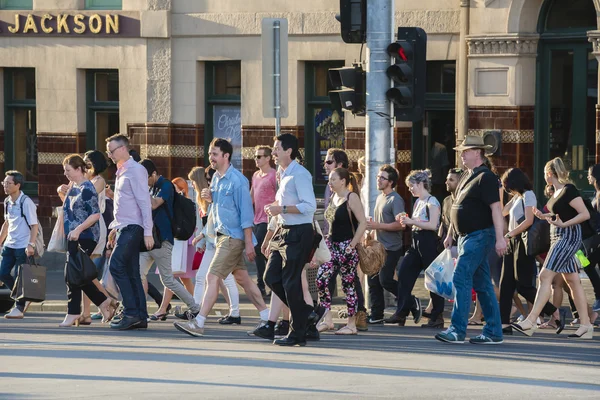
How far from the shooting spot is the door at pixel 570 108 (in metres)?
18.5

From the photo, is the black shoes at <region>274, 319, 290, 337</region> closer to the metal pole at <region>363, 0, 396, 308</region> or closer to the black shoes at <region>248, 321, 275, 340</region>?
the black shoes at <region>248, 321, 275, 340</region>

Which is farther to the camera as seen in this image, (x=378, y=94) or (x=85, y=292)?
(x=378, y=94)

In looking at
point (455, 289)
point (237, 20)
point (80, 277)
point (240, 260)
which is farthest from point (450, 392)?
point (237, 20)

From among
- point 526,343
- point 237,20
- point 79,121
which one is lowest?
point 526,343

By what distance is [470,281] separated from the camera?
40.6ft

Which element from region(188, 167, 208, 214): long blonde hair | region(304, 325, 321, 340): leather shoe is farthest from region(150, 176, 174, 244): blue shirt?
region(304, 325, 321, 340): leather shoe

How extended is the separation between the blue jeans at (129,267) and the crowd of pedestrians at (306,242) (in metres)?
0.01

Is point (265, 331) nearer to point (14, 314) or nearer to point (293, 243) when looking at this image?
point (293, 243)

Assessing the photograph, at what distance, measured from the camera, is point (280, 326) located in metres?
12.6

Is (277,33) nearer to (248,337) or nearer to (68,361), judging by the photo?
(248,337)

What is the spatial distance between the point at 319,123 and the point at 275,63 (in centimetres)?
468

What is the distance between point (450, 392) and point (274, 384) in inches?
48.4

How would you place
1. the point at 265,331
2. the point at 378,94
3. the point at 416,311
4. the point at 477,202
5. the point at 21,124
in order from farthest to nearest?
the point at 21,124, the point at 378,94, the point at 416,311, the point at 265,331, the point at 477,202

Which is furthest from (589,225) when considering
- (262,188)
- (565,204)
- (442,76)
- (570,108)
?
(442,76)
